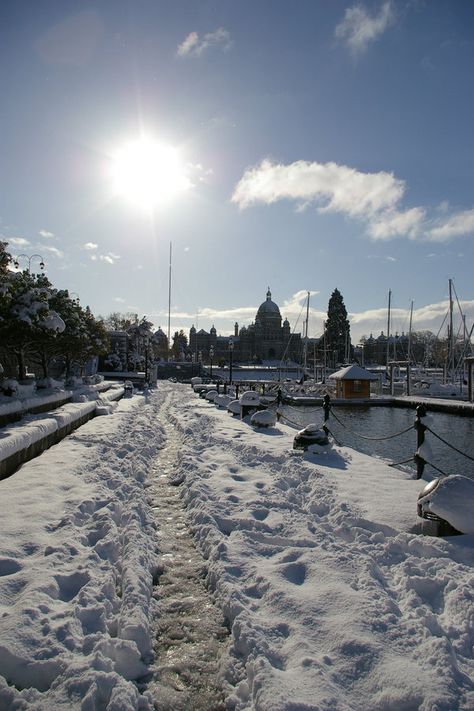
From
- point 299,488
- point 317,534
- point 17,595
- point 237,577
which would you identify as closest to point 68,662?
point 17,595

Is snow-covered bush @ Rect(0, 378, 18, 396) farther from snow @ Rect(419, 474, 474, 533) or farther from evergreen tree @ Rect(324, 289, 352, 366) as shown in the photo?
evergreen tree @ Rect(324, 289, 352, 366)

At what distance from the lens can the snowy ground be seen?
10.0 feet

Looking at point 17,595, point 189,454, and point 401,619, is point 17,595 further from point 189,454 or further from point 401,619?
point 189,454

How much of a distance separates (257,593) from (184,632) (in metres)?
0.81

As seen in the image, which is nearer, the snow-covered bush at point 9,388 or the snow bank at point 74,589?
the snow bank at point 74,589

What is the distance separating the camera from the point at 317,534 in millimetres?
5805

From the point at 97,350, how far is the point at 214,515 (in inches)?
1265

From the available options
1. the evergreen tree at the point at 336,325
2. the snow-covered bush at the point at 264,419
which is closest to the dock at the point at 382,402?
the snow-covered bush at the point at 264,419

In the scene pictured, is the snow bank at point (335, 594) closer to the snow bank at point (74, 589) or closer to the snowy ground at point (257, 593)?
the snowy ground at point (257, 593)

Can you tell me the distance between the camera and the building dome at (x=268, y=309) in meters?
152

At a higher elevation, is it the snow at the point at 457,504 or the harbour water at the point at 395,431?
the snow at the point at 457,504

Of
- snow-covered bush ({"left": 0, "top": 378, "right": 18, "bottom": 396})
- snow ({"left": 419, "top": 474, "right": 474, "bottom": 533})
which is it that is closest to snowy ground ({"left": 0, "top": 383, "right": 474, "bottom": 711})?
snow ({"left": 419, "top": 474, "right": 474, "bottom": 533})

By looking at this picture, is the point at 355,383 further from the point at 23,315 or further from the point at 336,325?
the point at 336,325

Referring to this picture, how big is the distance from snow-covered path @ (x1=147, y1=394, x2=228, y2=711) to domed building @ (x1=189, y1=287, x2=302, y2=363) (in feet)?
453
